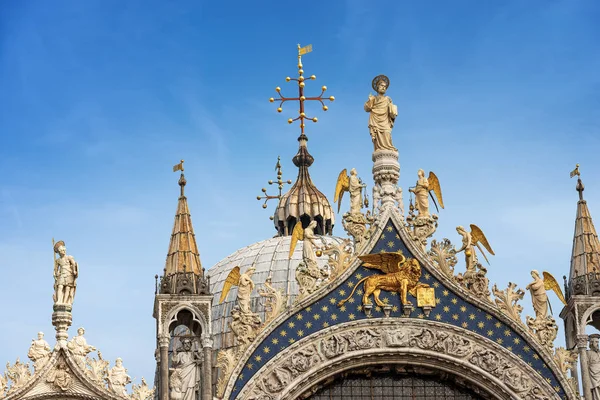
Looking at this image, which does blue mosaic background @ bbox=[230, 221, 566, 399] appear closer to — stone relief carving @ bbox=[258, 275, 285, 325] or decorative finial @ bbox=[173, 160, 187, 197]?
stone relief carving @ bbox=[258, 275, 285, 325]

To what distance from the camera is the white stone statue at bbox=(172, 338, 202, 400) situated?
35.1 metres

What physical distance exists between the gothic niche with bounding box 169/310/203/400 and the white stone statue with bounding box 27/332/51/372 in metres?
2.43

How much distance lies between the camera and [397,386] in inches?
1423

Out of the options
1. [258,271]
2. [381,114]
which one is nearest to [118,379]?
[381,114]

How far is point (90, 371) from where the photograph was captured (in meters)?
35.4

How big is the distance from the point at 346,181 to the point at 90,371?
6501 mm

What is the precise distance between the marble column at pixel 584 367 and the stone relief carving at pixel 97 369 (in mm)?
9224

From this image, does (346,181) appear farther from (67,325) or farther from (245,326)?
(67,325)

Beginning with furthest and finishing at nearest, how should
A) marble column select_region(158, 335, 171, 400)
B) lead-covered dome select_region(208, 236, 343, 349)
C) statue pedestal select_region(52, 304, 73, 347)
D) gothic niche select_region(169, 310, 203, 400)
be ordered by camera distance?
lead-covered dome select_region(208, 236, 343, 349) → statue pedestal select_region(52, 304, 73, 347) → gothic niche select_region(169, 310, 203, 400) → marble column select_region(158, 335, 171, 400)

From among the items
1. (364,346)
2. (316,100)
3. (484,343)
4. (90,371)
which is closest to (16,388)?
(90,371)

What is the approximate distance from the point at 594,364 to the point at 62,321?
10.4 meters

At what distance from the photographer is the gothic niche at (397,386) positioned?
35969mm

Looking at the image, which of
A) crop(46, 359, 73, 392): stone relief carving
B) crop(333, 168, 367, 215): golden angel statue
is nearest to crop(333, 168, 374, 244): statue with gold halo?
crop(333, 168, 367, 215): golden angel statue

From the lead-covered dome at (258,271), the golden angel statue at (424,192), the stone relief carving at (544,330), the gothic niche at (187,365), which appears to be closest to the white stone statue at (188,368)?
the gothic niche at (187,365)
